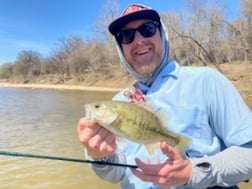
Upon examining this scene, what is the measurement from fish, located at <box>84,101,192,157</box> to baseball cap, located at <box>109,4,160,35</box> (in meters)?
0.80

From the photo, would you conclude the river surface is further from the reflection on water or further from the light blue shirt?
the light blue shirt

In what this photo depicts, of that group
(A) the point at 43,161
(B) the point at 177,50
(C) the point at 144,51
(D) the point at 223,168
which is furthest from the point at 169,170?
(B) the point at 177,50

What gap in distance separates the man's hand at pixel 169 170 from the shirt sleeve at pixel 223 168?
0.19ft

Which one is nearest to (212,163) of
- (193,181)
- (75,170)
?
(193,181)

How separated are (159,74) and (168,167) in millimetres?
792

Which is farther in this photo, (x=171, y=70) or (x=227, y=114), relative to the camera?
(x=171, y=70)

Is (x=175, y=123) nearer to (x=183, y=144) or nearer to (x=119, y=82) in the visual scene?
(x=183, y=144)

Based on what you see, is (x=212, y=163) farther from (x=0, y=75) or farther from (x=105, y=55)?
(x=0, y=75)

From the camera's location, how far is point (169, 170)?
5.64 feet

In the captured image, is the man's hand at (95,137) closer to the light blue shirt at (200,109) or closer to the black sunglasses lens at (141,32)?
the light blue shirt at (200,109)

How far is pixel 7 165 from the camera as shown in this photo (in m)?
6.84

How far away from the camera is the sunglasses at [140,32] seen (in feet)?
7.80

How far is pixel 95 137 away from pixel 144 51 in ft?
2.46

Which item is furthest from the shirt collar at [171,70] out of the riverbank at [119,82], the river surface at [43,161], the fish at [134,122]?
the riverbank at [119,82]
